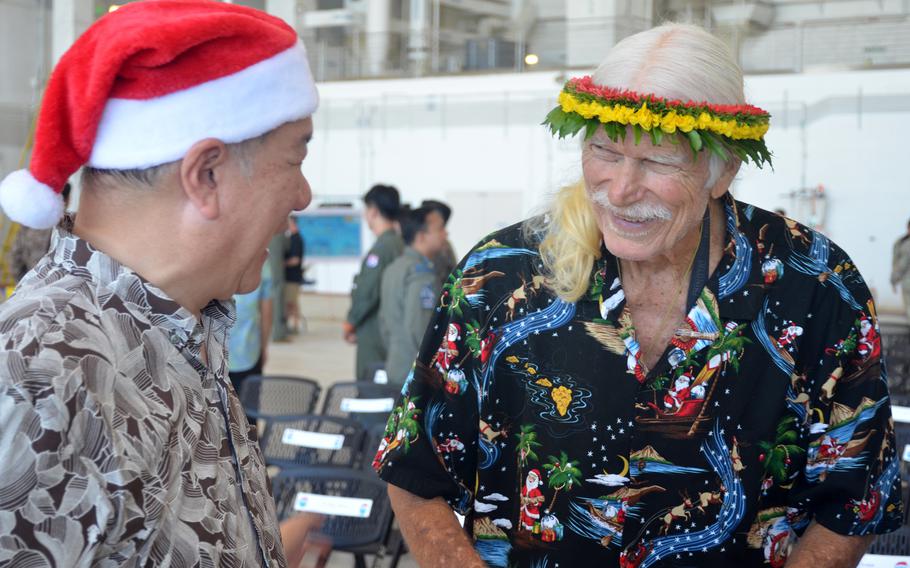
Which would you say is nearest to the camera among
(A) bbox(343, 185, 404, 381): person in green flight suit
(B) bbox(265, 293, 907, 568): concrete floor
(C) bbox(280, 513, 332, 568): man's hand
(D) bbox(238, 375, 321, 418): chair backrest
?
(C) bbox(280, 513, 332, 568): man's hand

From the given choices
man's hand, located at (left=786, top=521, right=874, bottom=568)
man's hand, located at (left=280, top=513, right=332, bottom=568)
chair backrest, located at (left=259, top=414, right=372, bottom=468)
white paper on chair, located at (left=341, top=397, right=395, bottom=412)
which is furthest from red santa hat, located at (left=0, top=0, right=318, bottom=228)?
white paper on chair, located at (left=341, top=397, right=395, bottom=412)

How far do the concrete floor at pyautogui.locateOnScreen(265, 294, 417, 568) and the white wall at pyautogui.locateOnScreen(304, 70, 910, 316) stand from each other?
1526 mm

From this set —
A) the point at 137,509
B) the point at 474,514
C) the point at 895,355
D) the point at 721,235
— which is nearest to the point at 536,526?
the point at 474,514

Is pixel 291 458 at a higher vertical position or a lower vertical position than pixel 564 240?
lower

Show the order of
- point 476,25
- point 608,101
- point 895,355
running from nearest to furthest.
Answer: point 608,101 < point 895,355 < point 476,25

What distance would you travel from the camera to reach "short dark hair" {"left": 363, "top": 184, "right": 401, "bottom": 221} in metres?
6.72

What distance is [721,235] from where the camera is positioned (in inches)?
74.5

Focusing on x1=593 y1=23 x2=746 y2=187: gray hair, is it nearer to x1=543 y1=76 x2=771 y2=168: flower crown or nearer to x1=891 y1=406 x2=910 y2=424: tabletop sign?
→ x1=543 y1=76 x2=771 y2=168: flower crown

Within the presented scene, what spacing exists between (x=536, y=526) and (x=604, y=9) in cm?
1673

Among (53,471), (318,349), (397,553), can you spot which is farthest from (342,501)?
(318,349)

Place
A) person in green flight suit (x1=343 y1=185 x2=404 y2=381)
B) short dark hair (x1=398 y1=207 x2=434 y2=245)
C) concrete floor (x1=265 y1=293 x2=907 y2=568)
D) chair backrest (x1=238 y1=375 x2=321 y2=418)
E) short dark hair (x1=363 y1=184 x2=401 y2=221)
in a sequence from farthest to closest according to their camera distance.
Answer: concrete floor (x1=265 y1=293 x2=907 y2=568), short dark hair (x1=363 y1=184 x2=401 y2=221), person in green flight suit (x1=343 y1=185 x2=404 y2=381), short dark hair (x1=398 y1=207 x2=434 y2=245), chair backrest (x1=238 y1=375 x2=321 y2=418)

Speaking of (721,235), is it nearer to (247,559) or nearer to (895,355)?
(247,559)

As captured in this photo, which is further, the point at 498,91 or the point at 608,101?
the point at 498,91

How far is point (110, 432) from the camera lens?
3.27ft
